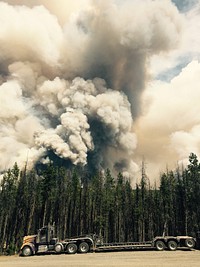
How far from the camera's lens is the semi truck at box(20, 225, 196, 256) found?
2464cm

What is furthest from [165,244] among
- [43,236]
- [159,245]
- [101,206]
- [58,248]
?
[101,206]

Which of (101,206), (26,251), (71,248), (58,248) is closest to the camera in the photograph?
(71,248)

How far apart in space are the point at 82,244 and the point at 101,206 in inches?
1810

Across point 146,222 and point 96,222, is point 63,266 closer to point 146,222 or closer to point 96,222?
point 96,222

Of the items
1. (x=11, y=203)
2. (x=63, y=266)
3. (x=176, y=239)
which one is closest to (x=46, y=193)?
(x=11, y=203)

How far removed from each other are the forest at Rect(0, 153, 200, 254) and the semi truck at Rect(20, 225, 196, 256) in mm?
33458

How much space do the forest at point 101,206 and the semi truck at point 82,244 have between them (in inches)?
1317

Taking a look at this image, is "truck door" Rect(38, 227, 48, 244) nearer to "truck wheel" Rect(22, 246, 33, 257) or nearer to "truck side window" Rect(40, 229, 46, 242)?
"truck side window" Rect(40, 229, 46, 242)

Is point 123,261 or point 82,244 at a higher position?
point 82,244

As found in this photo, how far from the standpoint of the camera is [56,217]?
71312 mm

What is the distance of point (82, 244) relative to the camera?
82.4ft

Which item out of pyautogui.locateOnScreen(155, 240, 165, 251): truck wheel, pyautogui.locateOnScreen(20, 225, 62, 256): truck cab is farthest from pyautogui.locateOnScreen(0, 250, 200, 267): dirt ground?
pyautogui.locateOnScreen(20, 225, 62, 256): truck cab

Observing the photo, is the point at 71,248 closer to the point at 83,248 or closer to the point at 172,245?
the point at 83,248

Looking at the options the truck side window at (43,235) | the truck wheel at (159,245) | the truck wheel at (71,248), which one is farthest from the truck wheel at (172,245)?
the truck side window at (43,235)
